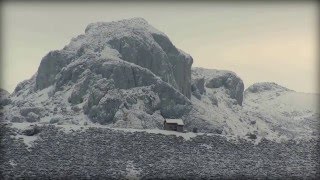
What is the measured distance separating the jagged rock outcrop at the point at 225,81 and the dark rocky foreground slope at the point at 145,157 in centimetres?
8391

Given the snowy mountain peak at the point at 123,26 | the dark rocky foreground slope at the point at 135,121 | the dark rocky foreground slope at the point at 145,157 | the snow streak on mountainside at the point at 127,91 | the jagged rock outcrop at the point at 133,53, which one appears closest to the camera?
the dark rocky foreground slope at the point at 145,157

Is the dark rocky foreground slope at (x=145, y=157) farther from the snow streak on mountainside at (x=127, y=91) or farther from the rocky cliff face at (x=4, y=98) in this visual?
the rocky cliff face at (x=4, y=98)

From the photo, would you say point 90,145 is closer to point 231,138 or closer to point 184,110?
point 231,138

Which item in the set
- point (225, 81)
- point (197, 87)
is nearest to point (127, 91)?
point (197, 87)

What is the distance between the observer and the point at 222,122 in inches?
5305

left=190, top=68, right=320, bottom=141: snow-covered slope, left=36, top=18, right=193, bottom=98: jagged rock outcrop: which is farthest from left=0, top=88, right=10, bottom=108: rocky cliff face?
left=190, top=68, right=320, bottom=141: snow-covered slope

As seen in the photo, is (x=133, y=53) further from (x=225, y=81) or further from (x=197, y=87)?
(x=225, y=81)

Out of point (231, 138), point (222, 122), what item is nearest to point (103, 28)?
point (222, 122)

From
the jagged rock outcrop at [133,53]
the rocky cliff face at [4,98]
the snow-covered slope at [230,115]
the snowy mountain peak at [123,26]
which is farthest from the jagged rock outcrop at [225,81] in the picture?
the rocky cliff face at [4,98]

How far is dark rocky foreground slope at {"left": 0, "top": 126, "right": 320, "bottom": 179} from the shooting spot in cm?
6969

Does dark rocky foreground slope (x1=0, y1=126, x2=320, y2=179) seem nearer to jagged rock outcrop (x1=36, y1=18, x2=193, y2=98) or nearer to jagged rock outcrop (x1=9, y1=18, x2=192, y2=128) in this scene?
jagged rock outcrop (x1=9, y1=18, x2=192, y2=128)

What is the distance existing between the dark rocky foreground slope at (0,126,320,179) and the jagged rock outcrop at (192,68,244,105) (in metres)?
83.9

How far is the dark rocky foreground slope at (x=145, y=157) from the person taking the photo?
229ft

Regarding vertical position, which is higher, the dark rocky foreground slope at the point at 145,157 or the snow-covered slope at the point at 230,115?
the dark rocky foreground slope at the point at 145,157
